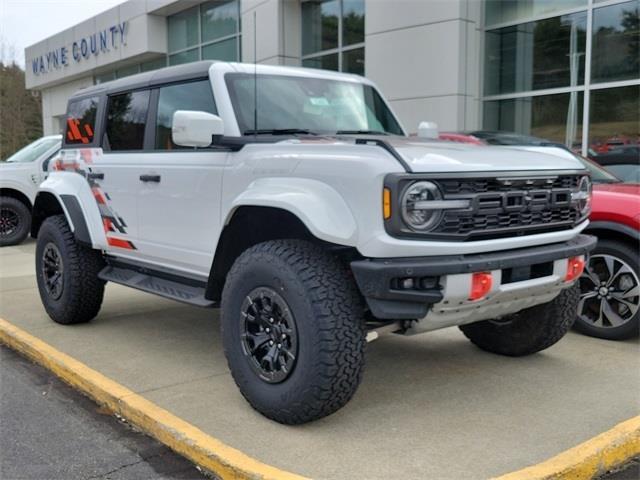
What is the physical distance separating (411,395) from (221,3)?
1583 centimetres

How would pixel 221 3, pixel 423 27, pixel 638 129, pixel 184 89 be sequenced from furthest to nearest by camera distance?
pixel 221 3
pixel 423 27
pixel 638 129
pixel 184 89

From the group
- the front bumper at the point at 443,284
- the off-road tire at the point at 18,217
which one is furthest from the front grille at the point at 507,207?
the off-road tire at the point at 18,217

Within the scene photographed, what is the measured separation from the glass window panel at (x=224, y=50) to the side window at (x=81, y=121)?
11.1 metres

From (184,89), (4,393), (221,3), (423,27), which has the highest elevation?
(221,3)

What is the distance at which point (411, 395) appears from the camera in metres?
3.95

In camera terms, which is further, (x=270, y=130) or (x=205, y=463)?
(x=270, y=130)

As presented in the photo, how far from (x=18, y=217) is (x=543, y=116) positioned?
30.2 feet

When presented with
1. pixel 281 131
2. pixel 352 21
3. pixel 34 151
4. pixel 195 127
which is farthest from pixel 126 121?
pixel 352 21

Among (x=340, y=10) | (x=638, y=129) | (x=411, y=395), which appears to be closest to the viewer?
(x=411, y=395)

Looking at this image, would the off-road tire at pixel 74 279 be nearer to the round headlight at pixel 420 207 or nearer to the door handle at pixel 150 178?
the door handle at pixel 150 178

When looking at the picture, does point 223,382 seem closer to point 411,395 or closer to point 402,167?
point 411,395

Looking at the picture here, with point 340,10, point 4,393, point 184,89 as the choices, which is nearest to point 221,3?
point 340,10

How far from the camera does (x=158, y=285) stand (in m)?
4.63

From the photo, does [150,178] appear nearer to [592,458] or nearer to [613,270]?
[592,458]
